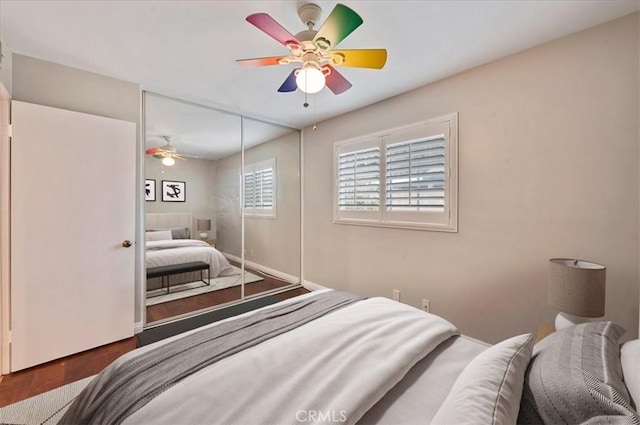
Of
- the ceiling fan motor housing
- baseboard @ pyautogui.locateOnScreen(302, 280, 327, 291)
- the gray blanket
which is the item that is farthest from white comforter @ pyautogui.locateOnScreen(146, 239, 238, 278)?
the ceiling fan motor housing

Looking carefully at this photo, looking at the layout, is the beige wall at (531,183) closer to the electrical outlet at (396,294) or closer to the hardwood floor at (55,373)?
the electrical outlet at (396,294)

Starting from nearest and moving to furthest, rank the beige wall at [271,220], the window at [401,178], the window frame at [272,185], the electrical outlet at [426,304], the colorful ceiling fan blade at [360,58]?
the colorful ceiling fan blade at [360,58] < the window at [401,178] < the electrical outlet at [426,304] < the beige wall at [271,220] < the window frame at [272,185]

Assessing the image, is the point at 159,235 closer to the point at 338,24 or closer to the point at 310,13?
the point at 310,13

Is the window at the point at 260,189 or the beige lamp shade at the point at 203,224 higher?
the window at the point at 260,189

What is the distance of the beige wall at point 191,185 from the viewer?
285cm

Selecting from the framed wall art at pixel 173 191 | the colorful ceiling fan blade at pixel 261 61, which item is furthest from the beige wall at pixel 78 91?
the colorful ceiling fan blade at pixel 261 61

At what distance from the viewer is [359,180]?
3.26 meters

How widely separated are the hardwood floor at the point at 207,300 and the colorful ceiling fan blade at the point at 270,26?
2.82 m

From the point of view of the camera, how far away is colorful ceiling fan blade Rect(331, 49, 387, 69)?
63.9 inches

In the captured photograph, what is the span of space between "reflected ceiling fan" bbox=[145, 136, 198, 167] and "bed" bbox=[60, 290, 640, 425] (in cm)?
224

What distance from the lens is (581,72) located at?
1.82 meters

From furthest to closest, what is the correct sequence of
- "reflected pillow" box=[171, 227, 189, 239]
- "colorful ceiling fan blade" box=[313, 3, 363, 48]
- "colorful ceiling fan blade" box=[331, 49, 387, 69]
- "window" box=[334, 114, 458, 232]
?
"reflected pillow" box=[171, 227, 189, 239], "window" box=[334, 114, 458, 232], "colorful ceiling fan blade" box=[331, 49, 387, 69], "colorful ceiling fan blade" box=[313, 3, 363, 48]

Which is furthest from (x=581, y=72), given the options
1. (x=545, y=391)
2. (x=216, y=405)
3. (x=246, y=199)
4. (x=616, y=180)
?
(x=246, y=199)

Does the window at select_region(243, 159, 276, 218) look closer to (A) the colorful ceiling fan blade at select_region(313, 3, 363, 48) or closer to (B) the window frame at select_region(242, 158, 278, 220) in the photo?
(B) the window frame at select_region(242, 158, 278, 220)
